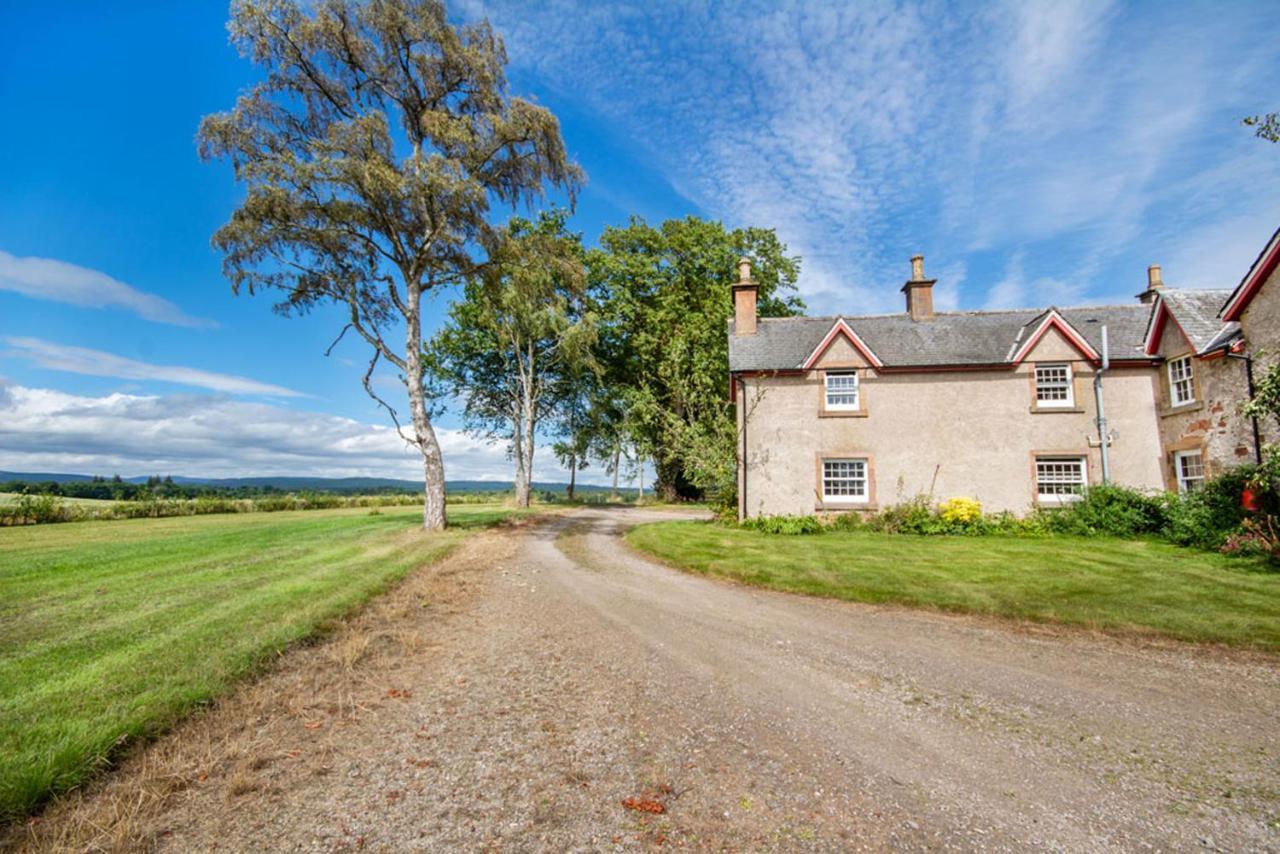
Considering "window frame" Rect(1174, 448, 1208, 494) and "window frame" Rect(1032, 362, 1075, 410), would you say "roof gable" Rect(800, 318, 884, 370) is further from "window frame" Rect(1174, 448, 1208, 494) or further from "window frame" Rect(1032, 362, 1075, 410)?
"window frame" Rect(1174, 448, 1208, 494)

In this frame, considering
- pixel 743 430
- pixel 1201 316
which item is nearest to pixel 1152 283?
pixel 1201 316

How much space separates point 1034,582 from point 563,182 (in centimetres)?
1793

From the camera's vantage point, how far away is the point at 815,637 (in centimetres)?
763

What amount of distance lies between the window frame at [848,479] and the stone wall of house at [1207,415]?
917cm

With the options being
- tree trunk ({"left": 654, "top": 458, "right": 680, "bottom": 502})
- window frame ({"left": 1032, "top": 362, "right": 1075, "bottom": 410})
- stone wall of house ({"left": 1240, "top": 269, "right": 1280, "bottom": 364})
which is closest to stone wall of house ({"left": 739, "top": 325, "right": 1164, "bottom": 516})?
window frame ({"left": 1032, "top": 362, "right": 1075, "bottom": 410})

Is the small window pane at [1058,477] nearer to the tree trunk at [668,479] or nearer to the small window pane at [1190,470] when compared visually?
the small window pane at [1190,470]

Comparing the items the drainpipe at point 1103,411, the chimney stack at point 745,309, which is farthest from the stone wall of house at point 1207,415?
the chimney stack at point 745,309

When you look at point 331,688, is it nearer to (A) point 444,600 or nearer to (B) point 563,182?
(A) point 444,600

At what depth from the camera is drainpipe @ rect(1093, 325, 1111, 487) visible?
18.0 meters

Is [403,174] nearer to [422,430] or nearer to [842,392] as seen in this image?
[422,430]

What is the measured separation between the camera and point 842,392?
1978cm

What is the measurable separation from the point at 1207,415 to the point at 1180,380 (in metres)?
1.74

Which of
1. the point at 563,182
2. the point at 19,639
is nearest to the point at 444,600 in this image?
the point at 19,639

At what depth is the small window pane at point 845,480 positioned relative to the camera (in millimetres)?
19188
